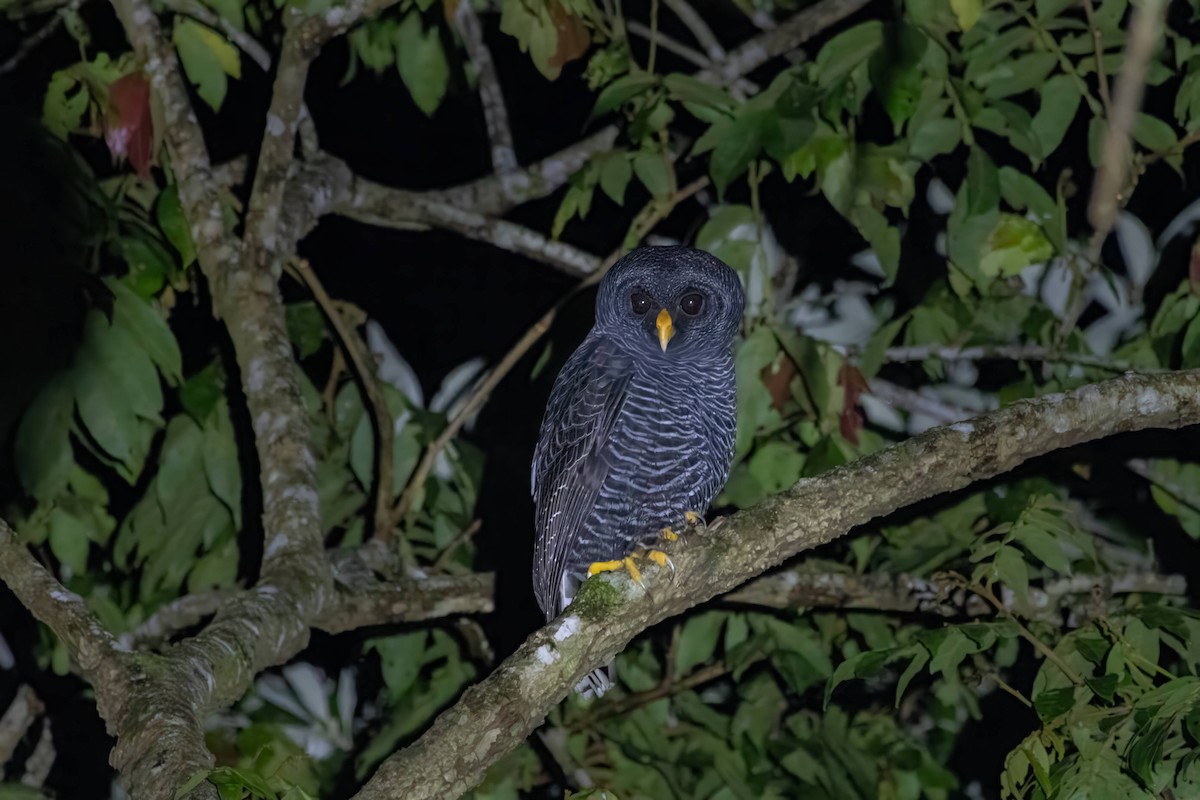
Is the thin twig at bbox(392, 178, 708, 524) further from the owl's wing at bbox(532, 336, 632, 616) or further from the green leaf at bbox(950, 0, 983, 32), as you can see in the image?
the green leaf at bbox(950, 0, 983, 32)

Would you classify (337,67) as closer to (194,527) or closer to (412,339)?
(412,339)

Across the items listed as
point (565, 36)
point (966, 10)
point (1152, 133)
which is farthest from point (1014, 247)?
point (565, 36)

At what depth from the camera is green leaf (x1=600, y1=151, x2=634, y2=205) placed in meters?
3.58

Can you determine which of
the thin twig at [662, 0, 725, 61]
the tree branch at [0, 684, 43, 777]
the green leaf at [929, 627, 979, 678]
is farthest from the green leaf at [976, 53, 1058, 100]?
the tree branch at [0, 684, 43, 777]

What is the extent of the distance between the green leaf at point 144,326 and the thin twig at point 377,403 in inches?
29.2

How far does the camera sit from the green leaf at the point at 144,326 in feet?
10.7

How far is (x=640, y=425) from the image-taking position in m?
3.34

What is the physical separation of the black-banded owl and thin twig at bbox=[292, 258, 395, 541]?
2.40ft

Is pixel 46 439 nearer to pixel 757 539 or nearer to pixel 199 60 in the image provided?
pixel 199 60

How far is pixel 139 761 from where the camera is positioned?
82.5 inches

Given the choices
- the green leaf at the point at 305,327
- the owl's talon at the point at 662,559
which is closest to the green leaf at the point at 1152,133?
the owl's talon at the point at 662,559

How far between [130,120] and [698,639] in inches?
96.8

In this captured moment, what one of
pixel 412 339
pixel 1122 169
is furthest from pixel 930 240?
pixel 412 339

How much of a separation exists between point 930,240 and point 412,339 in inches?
93.2
